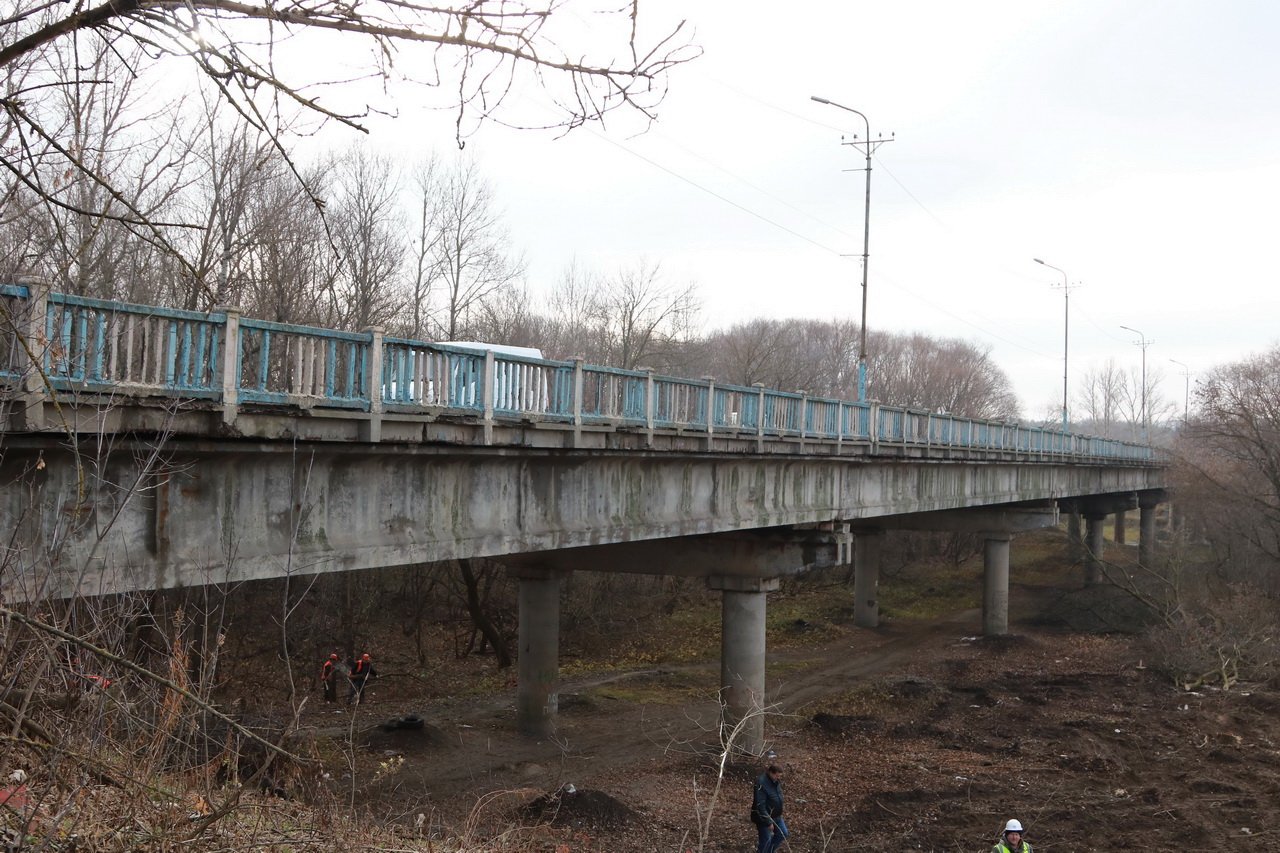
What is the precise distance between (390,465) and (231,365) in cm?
263

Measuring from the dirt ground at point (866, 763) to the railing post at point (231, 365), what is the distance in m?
3.75

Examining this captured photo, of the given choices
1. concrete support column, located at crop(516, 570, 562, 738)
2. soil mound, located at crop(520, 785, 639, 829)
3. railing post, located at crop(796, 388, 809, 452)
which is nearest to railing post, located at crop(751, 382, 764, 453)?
railing post, located at crop(796, 388, 809, 452)

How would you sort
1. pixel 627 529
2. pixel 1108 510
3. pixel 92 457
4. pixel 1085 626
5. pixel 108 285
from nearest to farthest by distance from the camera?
1. pixel 92 457
2. pixel 627 529
3. pixel 108 285
4. pixel 1085 626
5. pixel 1108 510

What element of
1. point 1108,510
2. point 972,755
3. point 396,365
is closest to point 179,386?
point 396,365

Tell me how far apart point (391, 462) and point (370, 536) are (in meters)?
0.82

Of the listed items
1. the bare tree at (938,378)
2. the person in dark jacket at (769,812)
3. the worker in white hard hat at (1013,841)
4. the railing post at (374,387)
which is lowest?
the person in dark jacket at (769,812)

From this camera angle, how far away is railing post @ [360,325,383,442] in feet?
33.4

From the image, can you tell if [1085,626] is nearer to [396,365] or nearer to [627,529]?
[627,529]

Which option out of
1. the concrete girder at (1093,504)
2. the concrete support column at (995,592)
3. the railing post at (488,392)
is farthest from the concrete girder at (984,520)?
the railing post at (488,392)

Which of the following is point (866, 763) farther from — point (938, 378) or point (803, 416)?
point (938, 378)

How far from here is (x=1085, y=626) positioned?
1582 inches

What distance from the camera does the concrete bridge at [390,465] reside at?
7621 millimetres

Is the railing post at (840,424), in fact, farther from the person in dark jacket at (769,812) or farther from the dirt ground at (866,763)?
the person in dark jacket at (769,812)

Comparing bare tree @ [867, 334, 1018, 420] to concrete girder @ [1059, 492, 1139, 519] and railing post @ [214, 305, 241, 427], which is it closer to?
concrete girder @ [1059, 492, 1139, 519]
